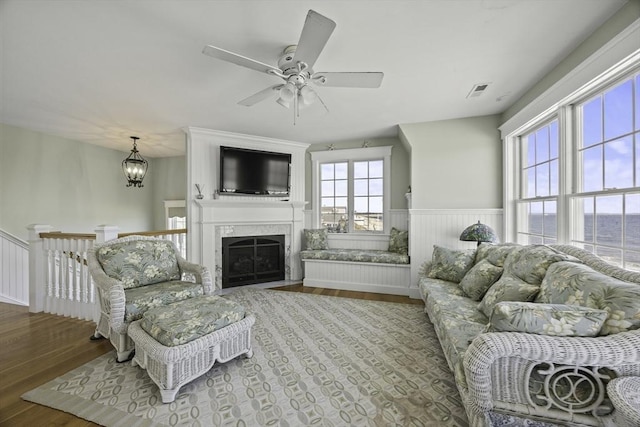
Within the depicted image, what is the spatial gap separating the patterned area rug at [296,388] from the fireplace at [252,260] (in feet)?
5.98

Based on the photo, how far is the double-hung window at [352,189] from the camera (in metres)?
4.41

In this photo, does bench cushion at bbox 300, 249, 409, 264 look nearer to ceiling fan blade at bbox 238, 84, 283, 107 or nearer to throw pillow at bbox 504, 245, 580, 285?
throw pillow at bbox 504, 245, 580, 285

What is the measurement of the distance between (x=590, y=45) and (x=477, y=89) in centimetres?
85

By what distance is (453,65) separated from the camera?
215 cm

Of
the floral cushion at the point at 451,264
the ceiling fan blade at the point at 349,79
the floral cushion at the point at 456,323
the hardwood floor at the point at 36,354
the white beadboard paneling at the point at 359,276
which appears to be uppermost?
the ceiling fan blade at the point at 349,79

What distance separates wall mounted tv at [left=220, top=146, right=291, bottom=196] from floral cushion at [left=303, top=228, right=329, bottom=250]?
824 millimetres

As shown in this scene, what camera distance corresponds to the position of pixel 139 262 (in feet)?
7.82

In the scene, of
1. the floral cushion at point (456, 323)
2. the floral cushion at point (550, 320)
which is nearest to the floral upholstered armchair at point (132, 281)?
the floral cushion at point (456, 323)

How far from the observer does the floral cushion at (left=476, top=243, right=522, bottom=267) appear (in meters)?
2.25

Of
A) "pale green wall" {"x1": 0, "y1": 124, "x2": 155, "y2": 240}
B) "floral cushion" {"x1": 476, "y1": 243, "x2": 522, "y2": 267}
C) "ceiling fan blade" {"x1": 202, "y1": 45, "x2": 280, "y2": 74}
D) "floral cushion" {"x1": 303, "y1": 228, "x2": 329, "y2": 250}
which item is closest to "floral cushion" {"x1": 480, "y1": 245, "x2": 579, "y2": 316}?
"floral cushion" {"x1": 476, "y1": 243, "x2": 522, "y2": 267}

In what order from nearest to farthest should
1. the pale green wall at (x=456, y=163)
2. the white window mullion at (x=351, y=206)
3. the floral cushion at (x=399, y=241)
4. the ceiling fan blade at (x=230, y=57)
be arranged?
the ceiling fan blade at (x=230, y=57) → the pale green wall at (x=456, y=163) → the floral cushion at (x=399, y=241) → the white window mullion at (x=351, y=206)

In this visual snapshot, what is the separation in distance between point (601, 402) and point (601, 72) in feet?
6.65

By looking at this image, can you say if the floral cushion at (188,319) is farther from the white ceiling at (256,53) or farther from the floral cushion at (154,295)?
the white ceiling at (256,53)

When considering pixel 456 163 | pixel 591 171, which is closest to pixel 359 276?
pixel 456 163
